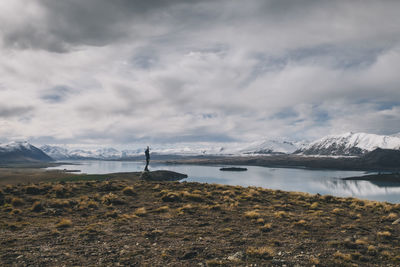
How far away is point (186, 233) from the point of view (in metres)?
14.5

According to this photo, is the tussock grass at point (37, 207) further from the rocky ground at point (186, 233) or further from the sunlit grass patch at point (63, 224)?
the sunlit grass patch at point (63, 224)

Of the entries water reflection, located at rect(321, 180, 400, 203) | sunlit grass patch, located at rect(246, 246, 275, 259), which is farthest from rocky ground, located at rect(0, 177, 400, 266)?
water reflection, located at rect(321, 180, 400, 203)

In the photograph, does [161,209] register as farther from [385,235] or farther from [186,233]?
[385,235]

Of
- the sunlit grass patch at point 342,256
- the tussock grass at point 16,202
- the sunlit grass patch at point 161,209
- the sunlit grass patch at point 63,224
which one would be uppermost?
the tussock grass at point 16,202

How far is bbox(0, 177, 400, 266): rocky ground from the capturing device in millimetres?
10742

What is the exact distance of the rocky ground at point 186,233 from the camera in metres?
10.7

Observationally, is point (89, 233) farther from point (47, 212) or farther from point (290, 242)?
point (290, 242)

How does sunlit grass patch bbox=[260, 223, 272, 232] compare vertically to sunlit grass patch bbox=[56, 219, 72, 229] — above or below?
below

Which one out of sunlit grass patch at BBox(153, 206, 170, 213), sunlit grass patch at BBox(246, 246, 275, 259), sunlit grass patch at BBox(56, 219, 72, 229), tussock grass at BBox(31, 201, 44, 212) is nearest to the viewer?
sunlit grass patch at BBox(246, 246, 275, 259)

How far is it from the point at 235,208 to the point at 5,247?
53.6 feet

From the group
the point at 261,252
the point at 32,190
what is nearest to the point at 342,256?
the point at 261,252

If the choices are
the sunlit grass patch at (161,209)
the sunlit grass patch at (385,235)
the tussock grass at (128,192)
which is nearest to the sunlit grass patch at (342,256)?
A: the sunlit grass patch at (385,235)

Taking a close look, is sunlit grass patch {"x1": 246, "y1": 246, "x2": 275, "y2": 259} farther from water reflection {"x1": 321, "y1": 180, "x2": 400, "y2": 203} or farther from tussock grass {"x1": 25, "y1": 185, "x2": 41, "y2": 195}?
water reflection {"x1": 321, "y1": 180, "x2": 400, "y2": 203}

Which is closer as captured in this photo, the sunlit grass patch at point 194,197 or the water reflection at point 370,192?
the sunlit grass patch at point 194,197
